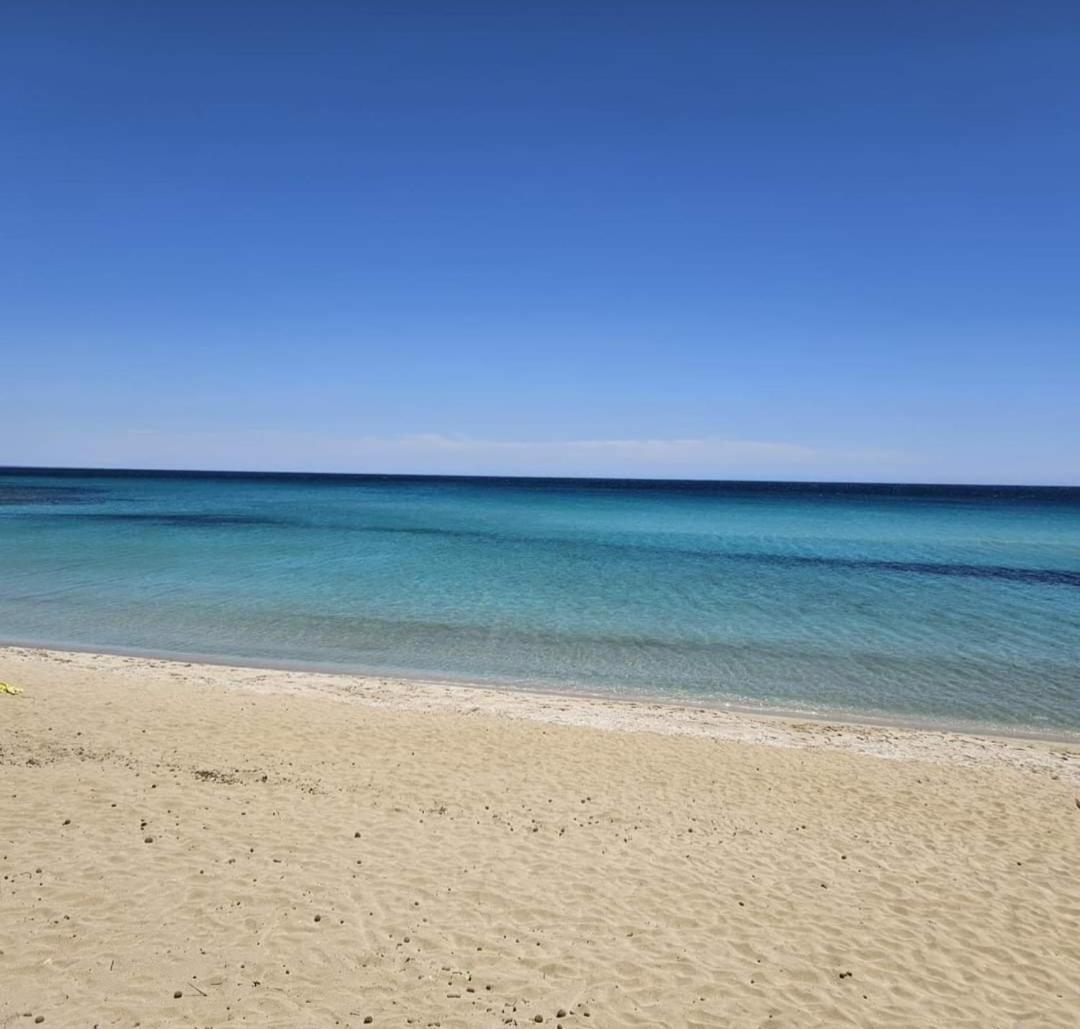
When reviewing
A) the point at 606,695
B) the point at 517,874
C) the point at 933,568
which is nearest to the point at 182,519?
the point at 606,695

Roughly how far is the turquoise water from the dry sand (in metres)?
4.17

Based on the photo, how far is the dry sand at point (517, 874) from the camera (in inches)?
226

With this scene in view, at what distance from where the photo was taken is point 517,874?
297 inches

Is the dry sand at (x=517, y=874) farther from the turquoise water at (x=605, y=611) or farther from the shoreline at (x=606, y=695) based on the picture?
the turquoise water at (x=605, y=611)

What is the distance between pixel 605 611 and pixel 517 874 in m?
16.1

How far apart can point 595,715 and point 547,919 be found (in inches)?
282

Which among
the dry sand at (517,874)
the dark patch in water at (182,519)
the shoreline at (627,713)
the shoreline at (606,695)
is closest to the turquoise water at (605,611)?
the shoreline at (606,695)

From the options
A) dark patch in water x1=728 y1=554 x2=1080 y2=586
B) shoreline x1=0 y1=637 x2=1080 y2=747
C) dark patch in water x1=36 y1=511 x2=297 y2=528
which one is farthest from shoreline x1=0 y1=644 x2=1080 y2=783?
dark patch in water x1=36 y1=511 x2=297 y2=528

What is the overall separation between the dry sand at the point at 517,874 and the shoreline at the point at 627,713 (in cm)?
21

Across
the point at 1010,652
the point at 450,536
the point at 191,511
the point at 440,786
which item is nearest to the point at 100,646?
the point at 440,786

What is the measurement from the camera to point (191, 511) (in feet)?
217

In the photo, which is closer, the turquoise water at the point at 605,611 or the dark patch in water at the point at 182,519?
the turquoise water at the point at 605,611

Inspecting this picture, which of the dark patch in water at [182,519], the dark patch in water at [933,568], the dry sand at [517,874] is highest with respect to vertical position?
the dark patch in water at [182,519]

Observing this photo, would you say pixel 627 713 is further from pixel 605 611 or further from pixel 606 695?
pixel 605 611
